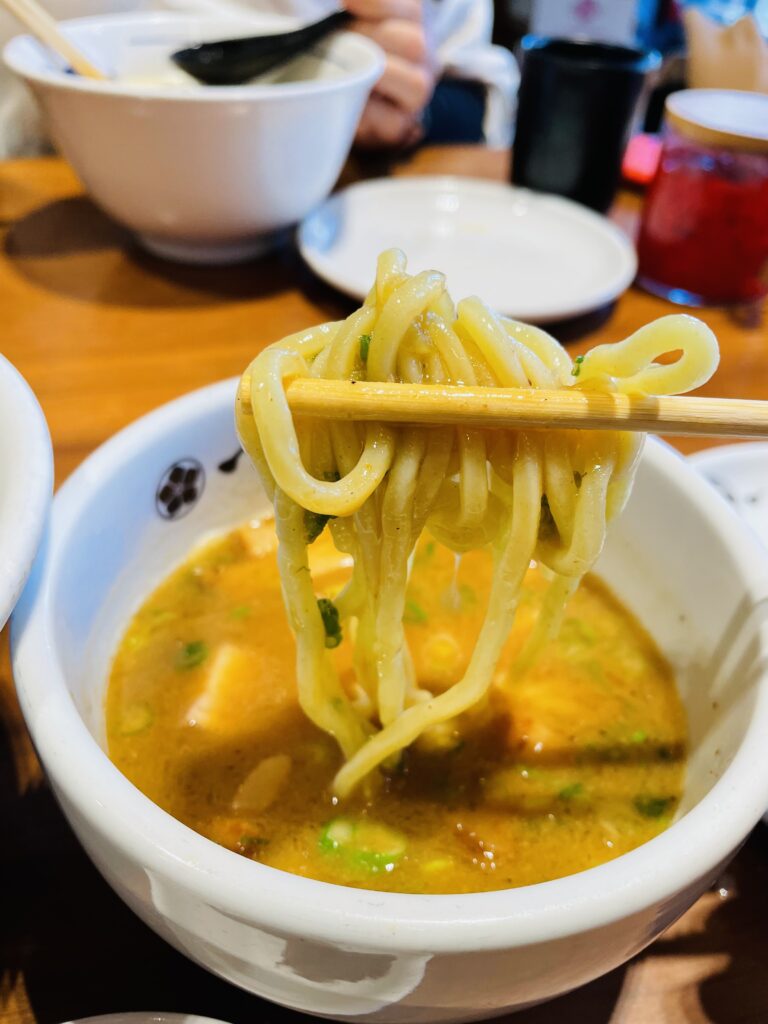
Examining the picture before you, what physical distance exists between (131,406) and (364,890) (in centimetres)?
108

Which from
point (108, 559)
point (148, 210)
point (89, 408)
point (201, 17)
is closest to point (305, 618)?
point (108, 559)

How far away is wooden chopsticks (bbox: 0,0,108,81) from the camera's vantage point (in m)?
1.76

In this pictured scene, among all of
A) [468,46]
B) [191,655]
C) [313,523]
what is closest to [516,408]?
[313,523]

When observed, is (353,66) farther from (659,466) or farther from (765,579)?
(765,579)

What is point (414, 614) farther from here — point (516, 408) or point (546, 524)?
point (516, 408)

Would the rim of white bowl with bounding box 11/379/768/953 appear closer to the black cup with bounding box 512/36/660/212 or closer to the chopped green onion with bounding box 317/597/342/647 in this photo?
the chopped green onion with bounding box 317/597/342/647

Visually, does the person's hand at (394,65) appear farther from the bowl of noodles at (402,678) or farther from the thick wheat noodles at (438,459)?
the thick wheat noodles at (438,459)

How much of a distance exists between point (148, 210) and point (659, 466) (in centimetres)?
128

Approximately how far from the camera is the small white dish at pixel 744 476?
1312 millimetres

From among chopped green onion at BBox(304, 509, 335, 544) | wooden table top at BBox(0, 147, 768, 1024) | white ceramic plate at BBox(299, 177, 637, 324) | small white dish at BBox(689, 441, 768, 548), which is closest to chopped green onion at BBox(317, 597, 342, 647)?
chopped green onion at BBox(304, 509, 335, 544)

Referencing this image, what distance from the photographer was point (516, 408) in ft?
2.38

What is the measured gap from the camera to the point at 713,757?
0.87 meters

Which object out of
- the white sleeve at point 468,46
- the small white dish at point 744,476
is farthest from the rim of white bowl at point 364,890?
the white sleeve at point 468,46

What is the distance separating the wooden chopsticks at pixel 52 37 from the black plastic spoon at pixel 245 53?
10.5 inches
